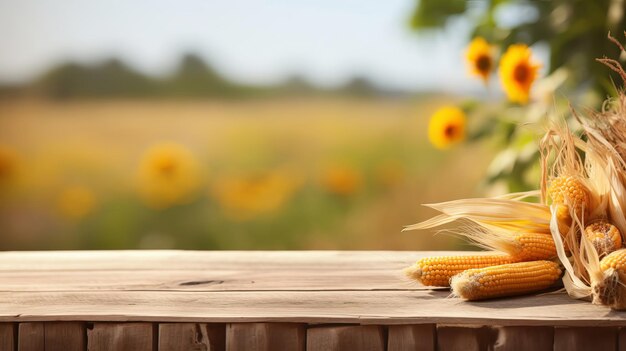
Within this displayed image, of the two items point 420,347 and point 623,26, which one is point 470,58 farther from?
point 420,347

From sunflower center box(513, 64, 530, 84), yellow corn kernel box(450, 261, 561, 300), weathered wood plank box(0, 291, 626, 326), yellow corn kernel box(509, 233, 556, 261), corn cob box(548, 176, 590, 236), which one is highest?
sunflower center box(513, 64, 530, 84)

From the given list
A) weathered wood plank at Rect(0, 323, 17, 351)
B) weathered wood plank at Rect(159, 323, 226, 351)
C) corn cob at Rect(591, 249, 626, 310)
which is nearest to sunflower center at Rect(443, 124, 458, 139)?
corn cob at Rect(591, 249, 626, 310)

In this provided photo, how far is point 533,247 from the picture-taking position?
1.04 metres

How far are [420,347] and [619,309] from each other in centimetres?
25

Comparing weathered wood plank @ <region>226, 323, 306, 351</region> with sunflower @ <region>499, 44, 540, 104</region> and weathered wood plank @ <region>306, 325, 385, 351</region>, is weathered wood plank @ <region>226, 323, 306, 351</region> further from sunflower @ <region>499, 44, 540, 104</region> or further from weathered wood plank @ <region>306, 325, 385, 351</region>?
sunflower @ <region>499, 44, 540, 104</region>

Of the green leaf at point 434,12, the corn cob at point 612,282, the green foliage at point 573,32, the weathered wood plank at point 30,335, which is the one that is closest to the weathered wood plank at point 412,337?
the corn cob at point 612,282

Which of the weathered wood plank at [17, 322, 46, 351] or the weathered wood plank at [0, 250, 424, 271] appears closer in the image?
the weathered wood plank at [17, 322, 46, 351]

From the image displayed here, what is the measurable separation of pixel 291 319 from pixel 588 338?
13.9 inches

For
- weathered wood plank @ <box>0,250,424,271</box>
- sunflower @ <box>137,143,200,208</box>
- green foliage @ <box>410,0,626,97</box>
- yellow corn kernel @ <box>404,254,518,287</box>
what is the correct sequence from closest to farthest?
yellow corn kernel @ <box>404,254,518,287</box>
weathered wood plank @ <box>0,250,424,271</box>
green foliage @ <box>410,0,626,97</box>
sunflower @ <box>137,143,200,208</box>

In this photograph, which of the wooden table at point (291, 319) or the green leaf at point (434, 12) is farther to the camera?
the green leaf at point (434, 12)

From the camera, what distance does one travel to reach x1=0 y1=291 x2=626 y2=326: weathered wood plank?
890mm

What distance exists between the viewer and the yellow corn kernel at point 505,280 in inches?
37.6

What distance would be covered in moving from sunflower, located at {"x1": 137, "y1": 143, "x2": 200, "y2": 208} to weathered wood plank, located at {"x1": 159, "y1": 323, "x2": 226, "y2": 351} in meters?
2.18

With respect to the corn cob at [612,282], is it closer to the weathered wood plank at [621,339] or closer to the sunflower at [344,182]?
the weathered wood plank at [621,339]
